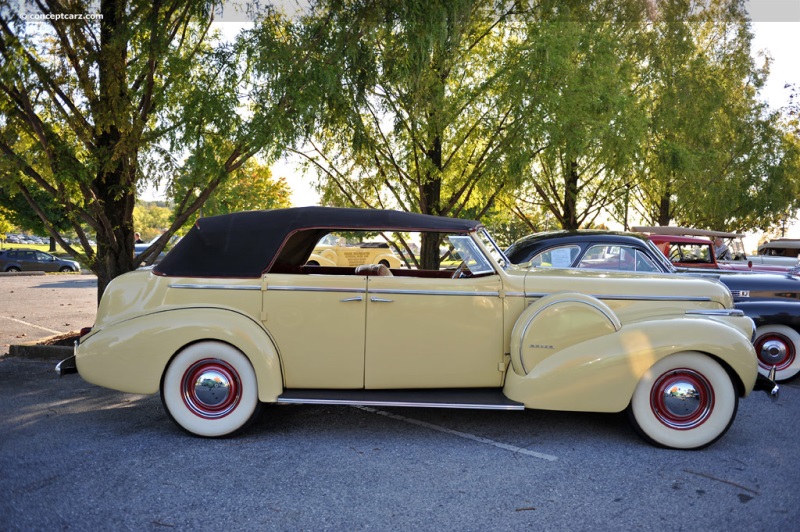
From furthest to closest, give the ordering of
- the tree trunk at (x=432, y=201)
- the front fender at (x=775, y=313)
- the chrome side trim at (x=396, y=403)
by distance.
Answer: the tree trunk at (x=432, y=201) → the front fender at (x=775, y=313) → the chrome side trim at (x=396, y=403)

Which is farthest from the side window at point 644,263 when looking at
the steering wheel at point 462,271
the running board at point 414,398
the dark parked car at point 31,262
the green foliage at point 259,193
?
the dark parked car at point 31,262

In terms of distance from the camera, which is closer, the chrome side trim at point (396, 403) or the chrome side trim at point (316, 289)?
the chrome side trim at point (396, 403)

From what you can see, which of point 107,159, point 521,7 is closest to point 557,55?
point 521,7

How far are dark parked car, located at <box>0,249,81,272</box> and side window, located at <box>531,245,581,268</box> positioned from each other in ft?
91.8

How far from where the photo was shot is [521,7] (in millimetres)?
12242

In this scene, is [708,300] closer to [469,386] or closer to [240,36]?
[469,386]

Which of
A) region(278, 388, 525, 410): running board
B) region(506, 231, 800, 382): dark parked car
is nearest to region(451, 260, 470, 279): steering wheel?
region(278, 388, 525, 410): running board

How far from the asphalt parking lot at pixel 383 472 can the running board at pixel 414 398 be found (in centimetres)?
33

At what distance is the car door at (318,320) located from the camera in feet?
16.5

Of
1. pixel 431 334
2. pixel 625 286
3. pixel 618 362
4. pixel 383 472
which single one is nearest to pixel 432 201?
pixel 625 286

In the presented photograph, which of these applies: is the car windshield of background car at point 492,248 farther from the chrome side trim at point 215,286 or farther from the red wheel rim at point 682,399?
the chrome side trim at point 215,286

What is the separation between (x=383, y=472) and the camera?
4258mm

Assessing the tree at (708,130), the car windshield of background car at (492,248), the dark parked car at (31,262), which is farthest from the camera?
the dark parked car at (31,262)

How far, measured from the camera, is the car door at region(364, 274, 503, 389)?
5.03 metres
